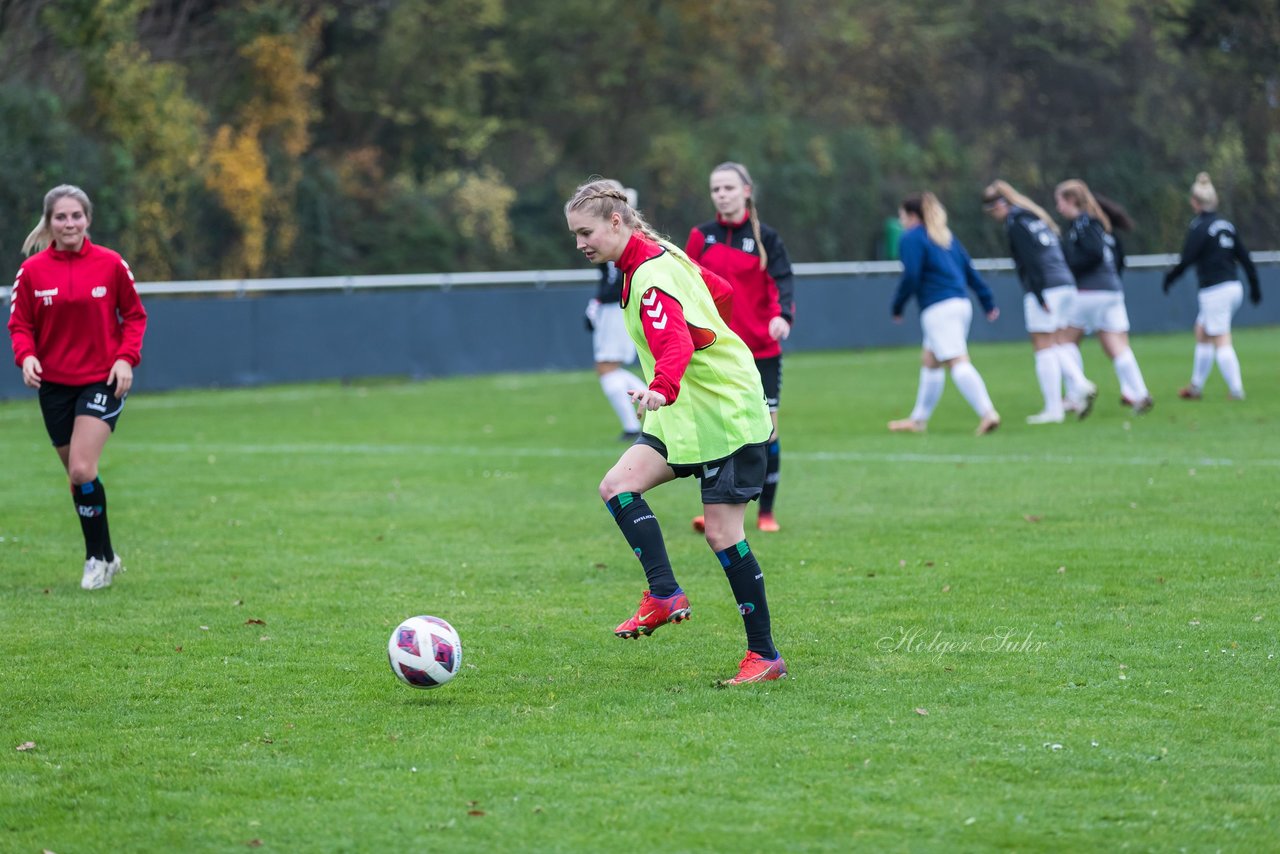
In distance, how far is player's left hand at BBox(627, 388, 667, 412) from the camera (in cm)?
572

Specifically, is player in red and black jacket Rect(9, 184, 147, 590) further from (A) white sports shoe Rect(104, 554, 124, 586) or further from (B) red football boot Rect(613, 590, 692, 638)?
(B) red football boot Rect(613, 590, 692, 638)

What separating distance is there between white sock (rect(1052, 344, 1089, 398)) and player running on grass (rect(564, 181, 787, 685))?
33.6ft

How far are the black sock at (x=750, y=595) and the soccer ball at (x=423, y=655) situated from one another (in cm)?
103

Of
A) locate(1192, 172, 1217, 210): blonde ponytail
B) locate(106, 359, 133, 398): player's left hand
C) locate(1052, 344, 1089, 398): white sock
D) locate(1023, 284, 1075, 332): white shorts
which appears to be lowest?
locate(1052, 344, 1089, 398): white sock

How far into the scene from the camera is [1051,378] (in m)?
15.8

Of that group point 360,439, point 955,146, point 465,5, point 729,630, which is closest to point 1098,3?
point 955,146

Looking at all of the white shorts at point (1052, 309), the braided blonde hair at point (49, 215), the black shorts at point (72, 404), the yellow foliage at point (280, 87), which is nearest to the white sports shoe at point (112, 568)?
the black shorts at point (72, 404)

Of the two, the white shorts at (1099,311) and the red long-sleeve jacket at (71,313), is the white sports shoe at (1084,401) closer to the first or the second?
the white shorts at (1099,311)

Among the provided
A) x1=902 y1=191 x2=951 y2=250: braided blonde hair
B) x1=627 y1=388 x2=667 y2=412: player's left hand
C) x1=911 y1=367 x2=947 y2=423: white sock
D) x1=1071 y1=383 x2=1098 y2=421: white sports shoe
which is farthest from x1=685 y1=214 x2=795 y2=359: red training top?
x1=1071 y1=383 x2=1098 y2=421: white sports shoe

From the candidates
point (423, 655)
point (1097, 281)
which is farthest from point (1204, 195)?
point (423, 655)

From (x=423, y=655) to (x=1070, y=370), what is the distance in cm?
1116

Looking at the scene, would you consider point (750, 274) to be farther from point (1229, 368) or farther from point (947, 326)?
point (1229, 368)

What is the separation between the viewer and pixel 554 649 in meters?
6.78

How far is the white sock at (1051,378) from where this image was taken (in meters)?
15.7
